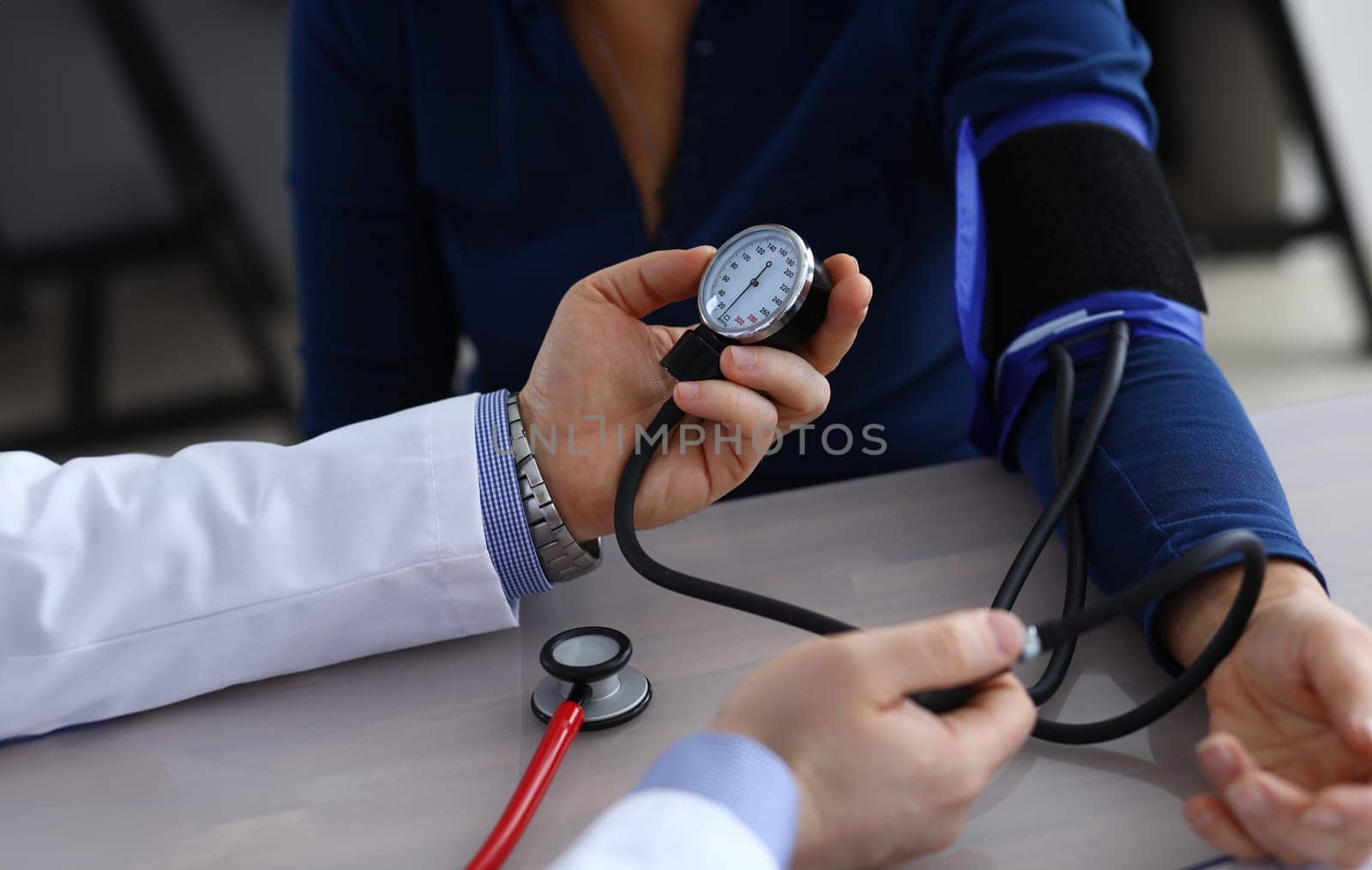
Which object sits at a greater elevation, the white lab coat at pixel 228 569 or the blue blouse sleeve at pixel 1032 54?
the blue blouse sleeve at pixel 1032 54

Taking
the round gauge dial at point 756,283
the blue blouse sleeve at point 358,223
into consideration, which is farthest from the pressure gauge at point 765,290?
the blue blouse sleeve at point 358,223

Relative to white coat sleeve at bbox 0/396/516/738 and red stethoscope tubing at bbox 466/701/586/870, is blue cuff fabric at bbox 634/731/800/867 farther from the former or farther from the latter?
white coat sleeve at bbox 0/396/516/738

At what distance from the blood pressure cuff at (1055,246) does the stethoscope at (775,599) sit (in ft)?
0.15

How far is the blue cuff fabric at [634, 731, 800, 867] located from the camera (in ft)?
1.63

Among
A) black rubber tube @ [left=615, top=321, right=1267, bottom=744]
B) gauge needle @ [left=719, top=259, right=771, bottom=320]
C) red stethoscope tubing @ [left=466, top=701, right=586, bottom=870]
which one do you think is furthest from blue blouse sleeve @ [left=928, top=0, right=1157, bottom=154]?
red stethoscope tubing @ [left=466, top=701, right=586, bottom=870]

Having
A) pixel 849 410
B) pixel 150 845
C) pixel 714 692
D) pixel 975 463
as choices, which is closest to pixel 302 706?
pixel 150 845

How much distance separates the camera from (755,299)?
74 centimetres

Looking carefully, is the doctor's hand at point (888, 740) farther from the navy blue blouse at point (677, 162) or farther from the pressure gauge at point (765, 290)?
the navy blue blouse at point (677, 162)

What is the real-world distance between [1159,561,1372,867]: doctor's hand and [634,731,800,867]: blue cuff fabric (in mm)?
213

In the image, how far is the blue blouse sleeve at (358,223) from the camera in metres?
1.15

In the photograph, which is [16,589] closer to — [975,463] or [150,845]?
[150,845]

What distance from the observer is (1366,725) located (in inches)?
19.9

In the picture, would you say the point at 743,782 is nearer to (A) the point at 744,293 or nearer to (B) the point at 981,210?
(A) the point at 744,293

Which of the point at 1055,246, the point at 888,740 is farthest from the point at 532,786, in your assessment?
the point at 1055,246
